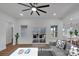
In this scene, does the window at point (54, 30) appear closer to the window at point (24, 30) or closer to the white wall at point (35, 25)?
the white wall at point (35, 25)

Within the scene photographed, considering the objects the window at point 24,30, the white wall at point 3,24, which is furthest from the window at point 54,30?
the white wall at point 3,24

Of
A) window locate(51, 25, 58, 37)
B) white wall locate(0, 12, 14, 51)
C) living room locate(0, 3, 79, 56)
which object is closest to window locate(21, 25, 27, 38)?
living room locate(0, 3, 79, 56)

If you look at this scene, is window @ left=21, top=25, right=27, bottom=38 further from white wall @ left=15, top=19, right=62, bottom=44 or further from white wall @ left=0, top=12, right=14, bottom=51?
white wall @ left=0, top=12, right=14, bottom=51

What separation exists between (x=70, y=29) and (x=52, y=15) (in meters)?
0.42

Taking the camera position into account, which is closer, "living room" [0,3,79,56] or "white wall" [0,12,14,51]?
"white wall" [0,12,14,51]

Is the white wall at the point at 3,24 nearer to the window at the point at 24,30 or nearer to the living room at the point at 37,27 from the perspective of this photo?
the living room at the point at 37,27

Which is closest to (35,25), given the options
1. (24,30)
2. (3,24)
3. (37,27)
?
(37,27)

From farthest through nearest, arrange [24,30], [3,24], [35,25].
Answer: [35,25] < [24,30] < [3,24]

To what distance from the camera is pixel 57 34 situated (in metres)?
1.43

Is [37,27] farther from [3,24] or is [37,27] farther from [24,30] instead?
[3,24]

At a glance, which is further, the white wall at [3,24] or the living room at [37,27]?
the living room at [37,27]

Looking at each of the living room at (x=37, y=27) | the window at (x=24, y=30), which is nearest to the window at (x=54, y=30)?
the living room at (x=37, y=27)

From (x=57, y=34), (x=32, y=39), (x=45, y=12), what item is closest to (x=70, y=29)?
(x=57, y=34)

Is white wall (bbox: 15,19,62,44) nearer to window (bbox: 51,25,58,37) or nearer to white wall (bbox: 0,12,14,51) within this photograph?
window (bbox: 51,25,58,37)
